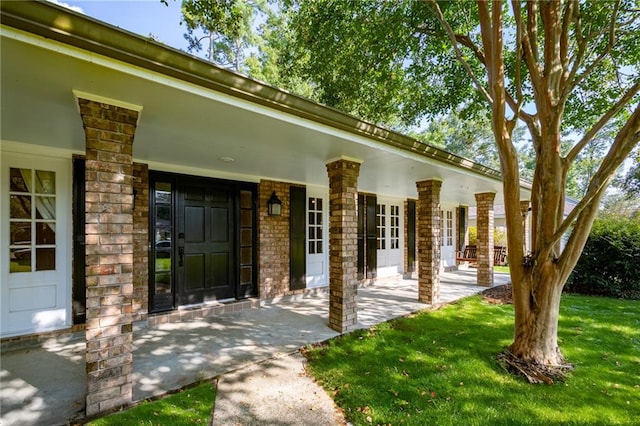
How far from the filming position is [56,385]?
2.80m

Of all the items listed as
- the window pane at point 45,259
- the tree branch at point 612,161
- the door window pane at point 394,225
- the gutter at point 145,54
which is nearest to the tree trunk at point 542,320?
the tree branch at point 612,161

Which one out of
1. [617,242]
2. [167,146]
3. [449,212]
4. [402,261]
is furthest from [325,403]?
[449,212]

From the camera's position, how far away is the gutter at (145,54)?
1.55m

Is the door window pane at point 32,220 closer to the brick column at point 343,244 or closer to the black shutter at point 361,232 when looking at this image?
the brick column at point 343,244

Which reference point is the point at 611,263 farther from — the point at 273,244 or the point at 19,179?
the point at 19,179

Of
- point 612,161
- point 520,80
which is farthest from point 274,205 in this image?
point 612,161

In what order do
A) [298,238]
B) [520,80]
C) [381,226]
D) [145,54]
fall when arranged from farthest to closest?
1. [381,226]
2. [298,238]
3. [520,80]
4. [145,54]

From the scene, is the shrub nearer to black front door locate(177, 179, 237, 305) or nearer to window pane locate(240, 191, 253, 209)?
window pane locate(240, 191, 253, 209)

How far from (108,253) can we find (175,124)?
1.36 m

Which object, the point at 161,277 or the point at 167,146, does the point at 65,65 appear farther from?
the point at 161,277

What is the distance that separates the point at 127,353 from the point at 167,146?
2.41m

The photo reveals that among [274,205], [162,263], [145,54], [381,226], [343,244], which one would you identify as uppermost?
[145,54]

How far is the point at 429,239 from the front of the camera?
18.9 feet

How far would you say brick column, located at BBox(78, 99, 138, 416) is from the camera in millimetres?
2293
